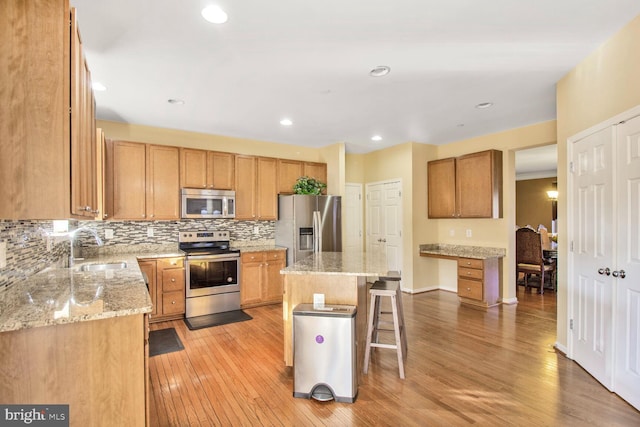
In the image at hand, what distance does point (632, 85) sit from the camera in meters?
2.21

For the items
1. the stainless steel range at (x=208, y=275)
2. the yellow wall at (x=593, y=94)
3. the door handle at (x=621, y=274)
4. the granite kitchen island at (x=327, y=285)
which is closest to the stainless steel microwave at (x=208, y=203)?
the stainless steel range at (x=208, y=275)

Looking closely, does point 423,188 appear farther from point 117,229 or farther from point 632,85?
point 117,229

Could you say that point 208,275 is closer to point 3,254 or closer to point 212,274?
point 212,274

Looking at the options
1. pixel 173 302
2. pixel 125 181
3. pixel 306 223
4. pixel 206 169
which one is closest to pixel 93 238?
pixel 125 181

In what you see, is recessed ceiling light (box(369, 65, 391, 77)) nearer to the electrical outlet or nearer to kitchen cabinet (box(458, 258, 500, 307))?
the electrical outlet

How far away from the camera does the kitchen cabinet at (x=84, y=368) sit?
137 centimetres

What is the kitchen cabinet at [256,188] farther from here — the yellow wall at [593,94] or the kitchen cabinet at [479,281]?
the yellow wall at [593,94]

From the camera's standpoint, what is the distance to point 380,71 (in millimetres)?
2865

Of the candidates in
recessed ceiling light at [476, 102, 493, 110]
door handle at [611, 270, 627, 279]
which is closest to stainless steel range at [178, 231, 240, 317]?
recessed ceiling light at [476, 102, 493, 110]

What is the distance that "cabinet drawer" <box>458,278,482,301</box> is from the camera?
15.0 ft

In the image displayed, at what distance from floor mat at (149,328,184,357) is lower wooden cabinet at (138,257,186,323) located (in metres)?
0.34

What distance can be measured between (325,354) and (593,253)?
2.33 metres

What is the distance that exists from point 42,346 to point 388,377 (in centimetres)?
229

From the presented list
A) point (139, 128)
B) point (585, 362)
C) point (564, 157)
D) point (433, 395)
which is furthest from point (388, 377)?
point (139, 128)
